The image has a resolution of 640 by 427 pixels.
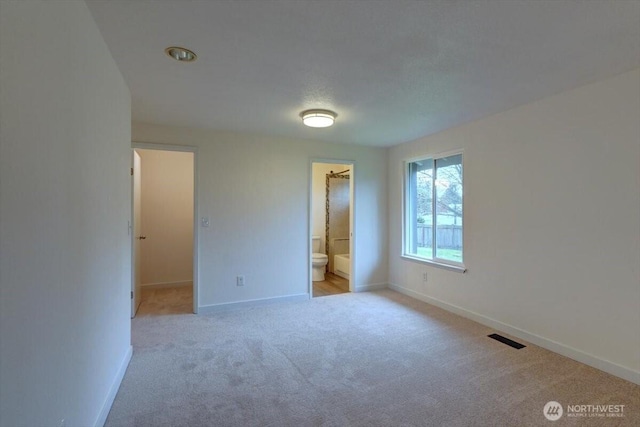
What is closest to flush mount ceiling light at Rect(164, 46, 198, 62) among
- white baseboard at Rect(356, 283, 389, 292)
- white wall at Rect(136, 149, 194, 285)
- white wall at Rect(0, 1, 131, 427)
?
white wall at Rect(0, 1, 131, 427)

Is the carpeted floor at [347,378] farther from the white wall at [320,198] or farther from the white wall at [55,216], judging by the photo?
the white wall at [320,198]

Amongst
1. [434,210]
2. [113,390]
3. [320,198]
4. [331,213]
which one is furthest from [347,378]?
[320,198]

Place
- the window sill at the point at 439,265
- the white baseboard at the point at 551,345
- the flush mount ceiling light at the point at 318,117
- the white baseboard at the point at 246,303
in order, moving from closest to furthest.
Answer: the white baseboard at the point at 551,345 < the flush mount ceiling light at the point at 318,117 < the window sill at the point at 439,265 < the white baseboard at the point at 246,303

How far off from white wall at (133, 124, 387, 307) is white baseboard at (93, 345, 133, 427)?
1.36m

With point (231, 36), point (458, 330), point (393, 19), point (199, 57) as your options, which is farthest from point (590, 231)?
point (199, 57)

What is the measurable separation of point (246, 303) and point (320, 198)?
2.94 metres

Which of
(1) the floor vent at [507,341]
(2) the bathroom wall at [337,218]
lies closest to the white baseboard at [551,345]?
(1) the floor vent at [507,341]

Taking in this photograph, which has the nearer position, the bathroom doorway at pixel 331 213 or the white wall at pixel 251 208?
the white wall at pixel 251 208

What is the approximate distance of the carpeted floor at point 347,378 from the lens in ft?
6.49

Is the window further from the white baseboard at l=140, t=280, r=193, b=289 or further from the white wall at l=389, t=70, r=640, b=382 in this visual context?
the white baseboard at l=140, t=280, r=193, b=289

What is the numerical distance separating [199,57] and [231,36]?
1.29ft

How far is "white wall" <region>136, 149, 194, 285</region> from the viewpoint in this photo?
5086 millimetres

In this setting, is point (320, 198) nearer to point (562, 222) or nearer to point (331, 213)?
point (331, 213)

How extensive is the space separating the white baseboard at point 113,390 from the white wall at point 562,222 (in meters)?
3.54
